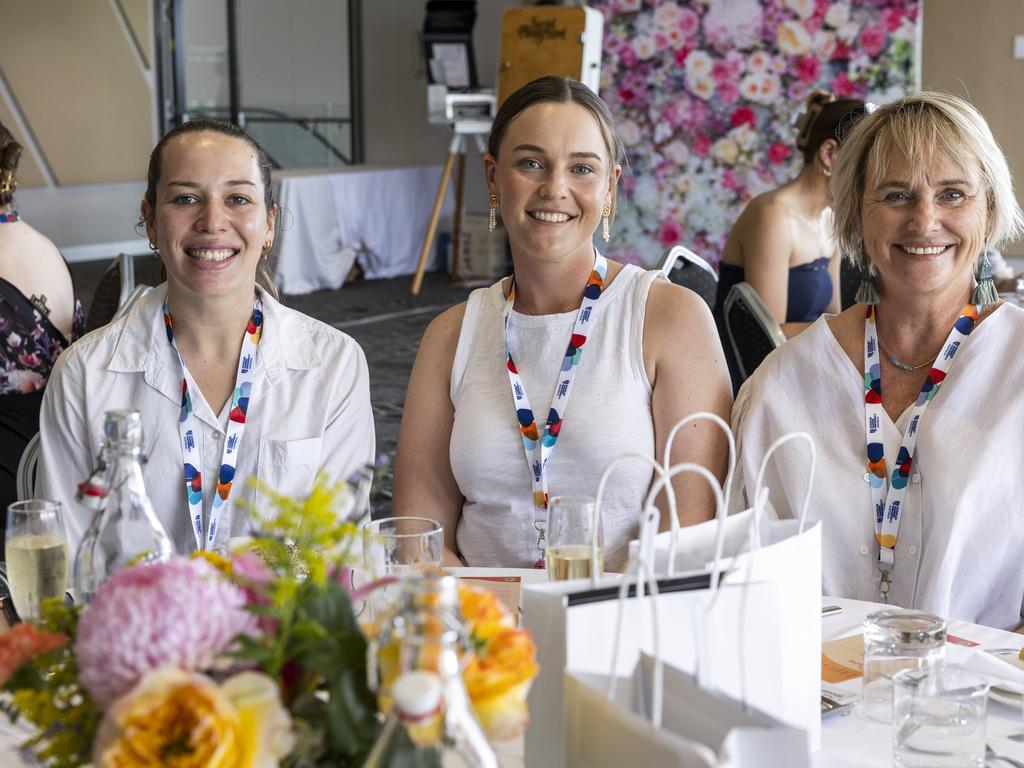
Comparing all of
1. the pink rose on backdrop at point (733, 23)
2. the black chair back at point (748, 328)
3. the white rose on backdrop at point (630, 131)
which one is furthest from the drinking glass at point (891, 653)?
the white rose on backdrop at point (630, 131)

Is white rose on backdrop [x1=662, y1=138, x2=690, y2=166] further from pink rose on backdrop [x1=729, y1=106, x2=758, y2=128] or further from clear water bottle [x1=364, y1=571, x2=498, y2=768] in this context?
clear water bottle [x1=364, y1=571, x2=498, y2=768]

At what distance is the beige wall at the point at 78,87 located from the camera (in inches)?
452

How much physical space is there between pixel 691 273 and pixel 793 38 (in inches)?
194

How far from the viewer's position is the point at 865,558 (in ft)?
7.30

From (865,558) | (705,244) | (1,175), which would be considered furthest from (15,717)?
(705,244)

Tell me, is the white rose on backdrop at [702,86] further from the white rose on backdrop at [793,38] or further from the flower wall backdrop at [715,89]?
the white rose on backdrop at [793,38]

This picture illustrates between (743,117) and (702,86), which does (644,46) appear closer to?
(702,86)

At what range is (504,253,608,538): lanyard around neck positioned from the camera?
8.01 ft

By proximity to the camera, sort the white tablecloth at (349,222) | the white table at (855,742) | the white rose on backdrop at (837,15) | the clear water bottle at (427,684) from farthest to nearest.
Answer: the white tablecloth at (349,222) < the white rose on backdrop at (837,15) < the white table at (855,742) < the clear water bottle at (427,684)

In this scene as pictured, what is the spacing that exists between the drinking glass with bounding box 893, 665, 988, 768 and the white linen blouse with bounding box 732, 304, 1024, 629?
82 centimetres

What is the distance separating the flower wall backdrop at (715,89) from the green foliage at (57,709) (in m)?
7.16

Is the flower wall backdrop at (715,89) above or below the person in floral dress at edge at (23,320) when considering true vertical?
above

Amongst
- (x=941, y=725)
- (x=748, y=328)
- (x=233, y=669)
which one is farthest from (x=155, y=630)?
(x=748, y=328)

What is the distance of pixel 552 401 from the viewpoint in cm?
249
